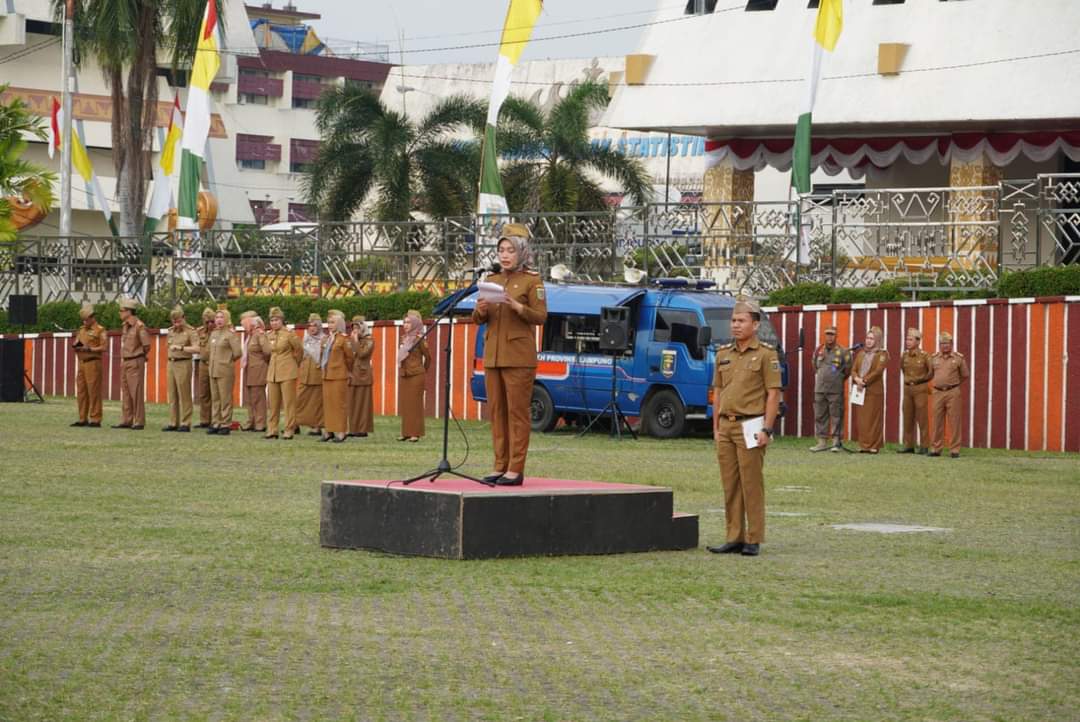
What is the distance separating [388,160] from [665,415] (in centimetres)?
2573

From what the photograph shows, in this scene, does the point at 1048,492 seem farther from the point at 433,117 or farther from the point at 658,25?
the point at 433,117

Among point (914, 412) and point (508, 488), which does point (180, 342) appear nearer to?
point (914, 412)

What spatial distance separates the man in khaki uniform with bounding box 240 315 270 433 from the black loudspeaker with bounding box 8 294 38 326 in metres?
9.90

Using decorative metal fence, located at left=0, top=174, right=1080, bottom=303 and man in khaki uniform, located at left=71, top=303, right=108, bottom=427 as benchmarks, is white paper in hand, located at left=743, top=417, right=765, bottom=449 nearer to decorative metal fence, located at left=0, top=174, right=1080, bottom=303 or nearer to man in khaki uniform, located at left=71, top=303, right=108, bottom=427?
decorative metal fence, located at left=0, top=174, right=1080, bottom=303

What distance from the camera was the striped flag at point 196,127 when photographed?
41156 mm

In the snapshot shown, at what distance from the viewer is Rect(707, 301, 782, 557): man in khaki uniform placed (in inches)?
527

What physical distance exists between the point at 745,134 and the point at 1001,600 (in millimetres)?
32599

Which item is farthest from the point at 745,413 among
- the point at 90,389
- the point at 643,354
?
the point at 90,389

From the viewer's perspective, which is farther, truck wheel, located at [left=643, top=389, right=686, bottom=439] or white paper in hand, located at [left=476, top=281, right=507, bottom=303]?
truck wheel, located at [left=643, top=389, right=686, bottom=439]

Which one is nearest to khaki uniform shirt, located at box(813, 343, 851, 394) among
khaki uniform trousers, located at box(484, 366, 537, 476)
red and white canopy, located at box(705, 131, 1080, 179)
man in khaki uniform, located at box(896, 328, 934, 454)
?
man in khaki uniform, located at box(896, 328, 934, 454)

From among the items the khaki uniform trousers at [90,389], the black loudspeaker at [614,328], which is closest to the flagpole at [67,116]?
the khaki uniform trousers at [90,389]

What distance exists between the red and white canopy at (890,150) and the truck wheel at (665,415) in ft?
44.2

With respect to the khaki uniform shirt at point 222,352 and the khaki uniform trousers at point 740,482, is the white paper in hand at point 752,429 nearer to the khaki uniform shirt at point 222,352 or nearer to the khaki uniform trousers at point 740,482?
the khaki uniform trousers at point 740,482

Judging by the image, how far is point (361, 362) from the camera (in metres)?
28.0
